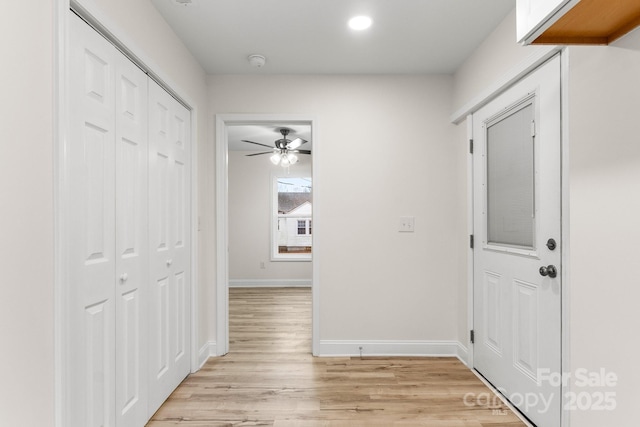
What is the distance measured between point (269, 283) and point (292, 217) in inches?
51.0

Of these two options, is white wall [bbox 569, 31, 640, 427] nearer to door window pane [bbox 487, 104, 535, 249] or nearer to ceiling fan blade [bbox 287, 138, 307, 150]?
door window pane [bbox 487, 104, 535, 249]

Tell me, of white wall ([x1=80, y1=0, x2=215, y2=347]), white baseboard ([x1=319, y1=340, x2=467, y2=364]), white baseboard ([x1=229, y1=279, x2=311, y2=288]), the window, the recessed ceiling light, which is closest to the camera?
white wall ([x1=80, y1=0, x2=215, y2=347])

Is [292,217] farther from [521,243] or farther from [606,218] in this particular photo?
[606,218]

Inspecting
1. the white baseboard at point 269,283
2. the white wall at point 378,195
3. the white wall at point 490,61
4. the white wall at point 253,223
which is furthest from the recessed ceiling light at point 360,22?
the white baseboard at point 269,283

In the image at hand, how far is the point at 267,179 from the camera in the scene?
21.0ft

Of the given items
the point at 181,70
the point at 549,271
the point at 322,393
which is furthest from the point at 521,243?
the point at 181,70

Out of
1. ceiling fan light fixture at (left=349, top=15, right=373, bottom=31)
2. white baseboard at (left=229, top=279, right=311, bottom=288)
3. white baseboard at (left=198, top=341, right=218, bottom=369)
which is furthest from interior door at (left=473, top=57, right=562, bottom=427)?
white baseboard at (left=229, top=279, right=311, bottom=288)

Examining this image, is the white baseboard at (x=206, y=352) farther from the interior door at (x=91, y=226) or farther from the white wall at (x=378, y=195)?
the interior door at (x=91, y=226)

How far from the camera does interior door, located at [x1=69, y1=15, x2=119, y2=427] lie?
4.51ft

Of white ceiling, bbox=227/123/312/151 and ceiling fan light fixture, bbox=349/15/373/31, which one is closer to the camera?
ceiling fan light fixture, bbox=349/15/373/31

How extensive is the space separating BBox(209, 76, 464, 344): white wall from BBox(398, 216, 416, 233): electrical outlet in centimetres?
4

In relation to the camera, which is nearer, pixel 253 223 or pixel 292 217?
pixel 253 223

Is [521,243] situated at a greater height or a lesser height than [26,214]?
lesser

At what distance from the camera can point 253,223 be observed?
250 inches
